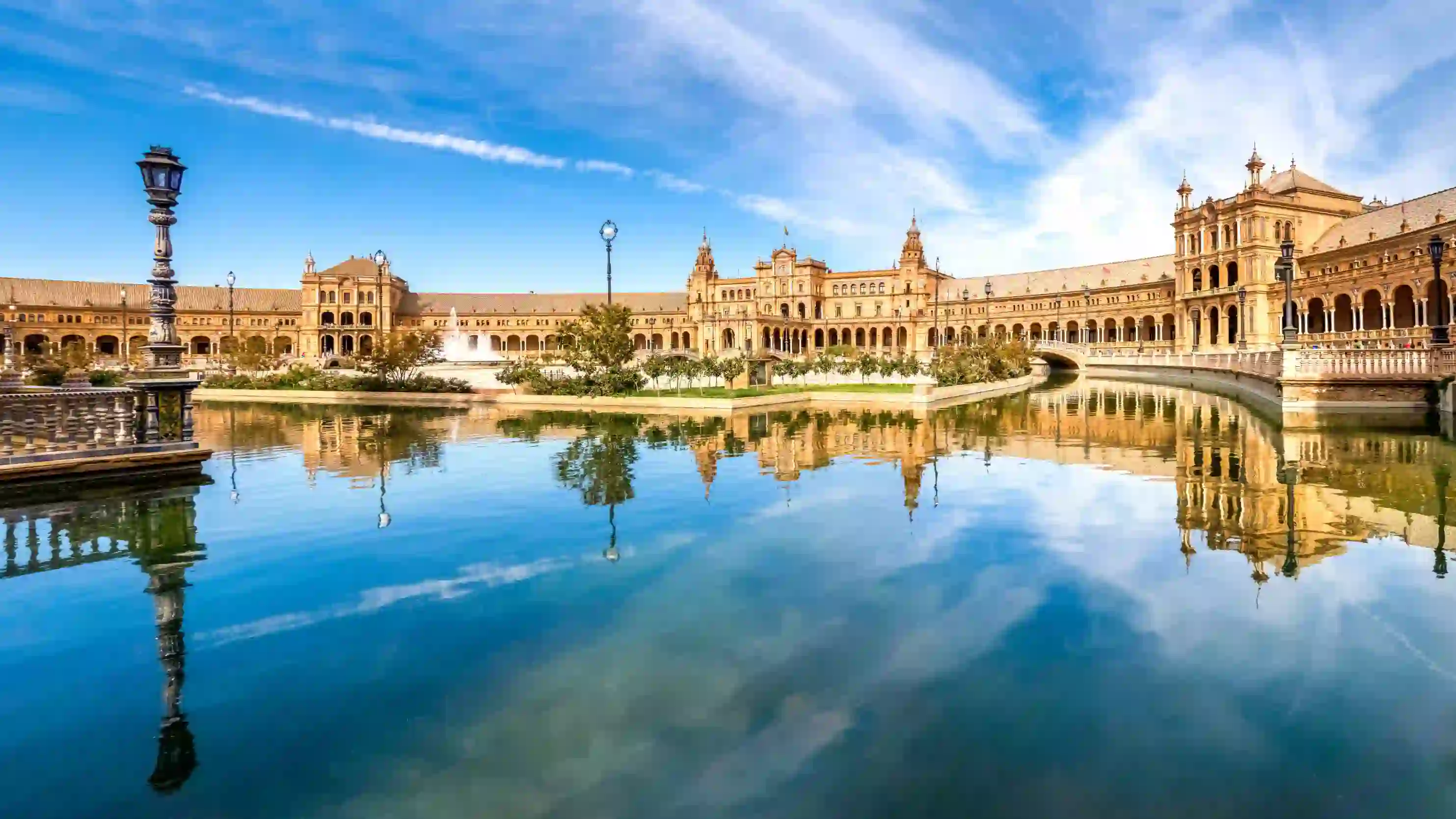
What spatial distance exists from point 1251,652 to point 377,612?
6680 millimetres

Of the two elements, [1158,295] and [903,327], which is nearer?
[1158,295]

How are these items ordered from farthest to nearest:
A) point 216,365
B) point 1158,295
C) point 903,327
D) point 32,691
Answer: point 903,327, point 1158,295, point 216,365, point 32,691

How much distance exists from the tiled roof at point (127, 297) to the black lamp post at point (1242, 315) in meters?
104

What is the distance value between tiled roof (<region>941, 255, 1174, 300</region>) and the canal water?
3255 inches

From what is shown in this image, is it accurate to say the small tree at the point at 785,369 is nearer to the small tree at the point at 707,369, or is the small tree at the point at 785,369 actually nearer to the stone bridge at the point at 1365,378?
the small tree at the point at 707,369

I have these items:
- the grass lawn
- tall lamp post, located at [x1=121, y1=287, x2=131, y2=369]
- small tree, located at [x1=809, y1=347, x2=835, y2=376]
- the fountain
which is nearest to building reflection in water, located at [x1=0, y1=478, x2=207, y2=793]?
the grass lawn

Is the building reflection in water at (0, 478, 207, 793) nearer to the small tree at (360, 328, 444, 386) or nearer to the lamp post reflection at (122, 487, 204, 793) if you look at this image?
the lamp post reflection at (122, 487, 204, 793)

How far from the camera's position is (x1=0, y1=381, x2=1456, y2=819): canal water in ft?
13.6

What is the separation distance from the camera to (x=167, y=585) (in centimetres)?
751

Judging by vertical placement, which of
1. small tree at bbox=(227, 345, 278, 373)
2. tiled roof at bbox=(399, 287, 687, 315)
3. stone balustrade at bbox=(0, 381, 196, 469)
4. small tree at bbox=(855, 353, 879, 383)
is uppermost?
Result: tiled roof at bbox=(399, 287, 687, 315)

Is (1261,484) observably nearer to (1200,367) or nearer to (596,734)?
(596,734)

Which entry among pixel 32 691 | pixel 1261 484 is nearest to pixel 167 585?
pixel 32 691

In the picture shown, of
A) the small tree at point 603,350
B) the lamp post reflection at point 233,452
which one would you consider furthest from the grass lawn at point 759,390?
the lamp post reflection at point 233,452

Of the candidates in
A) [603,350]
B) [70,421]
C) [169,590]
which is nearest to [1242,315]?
[603,350]
